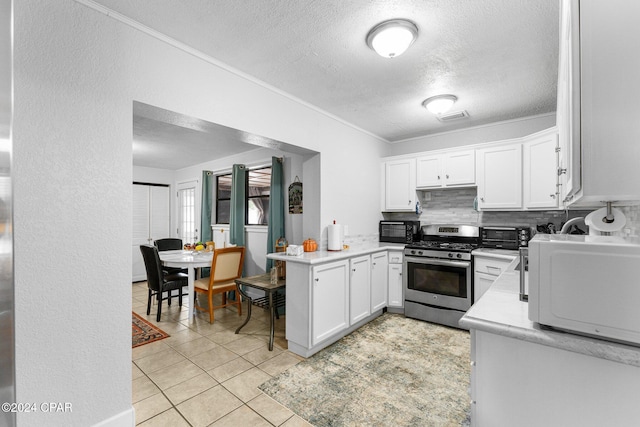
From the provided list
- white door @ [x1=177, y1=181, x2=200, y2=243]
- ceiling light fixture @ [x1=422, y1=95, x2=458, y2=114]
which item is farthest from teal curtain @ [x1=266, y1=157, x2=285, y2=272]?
white door @ [x1=177, y1=181, x2=200, y2=243]

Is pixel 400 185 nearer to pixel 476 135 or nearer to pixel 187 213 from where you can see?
pixel 476 135

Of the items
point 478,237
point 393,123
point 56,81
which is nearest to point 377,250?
point 478,237

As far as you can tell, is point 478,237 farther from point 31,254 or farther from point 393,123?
point 31,254

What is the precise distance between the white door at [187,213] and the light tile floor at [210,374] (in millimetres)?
3034

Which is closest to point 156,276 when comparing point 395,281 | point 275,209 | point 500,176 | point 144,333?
point 144,333

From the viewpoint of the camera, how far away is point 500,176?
3.46m

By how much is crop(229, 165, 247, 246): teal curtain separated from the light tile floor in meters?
1.46

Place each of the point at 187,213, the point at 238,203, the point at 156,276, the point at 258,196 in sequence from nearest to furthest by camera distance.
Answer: the point at 156,276 → the point at 238,203 → the point at 258,196 → the point at 187,213

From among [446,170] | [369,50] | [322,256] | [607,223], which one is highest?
[369,50]

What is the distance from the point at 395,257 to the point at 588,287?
9.81 ft

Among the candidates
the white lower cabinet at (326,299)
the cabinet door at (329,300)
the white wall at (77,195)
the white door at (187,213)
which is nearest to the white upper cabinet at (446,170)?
the white lower cabinet at (326,299)

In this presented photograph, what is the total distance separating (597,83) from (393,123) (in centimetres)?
303

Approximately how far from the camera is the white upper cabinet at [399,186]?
4133mm

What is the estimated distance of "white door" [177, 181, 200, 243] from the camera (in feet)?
20.9
